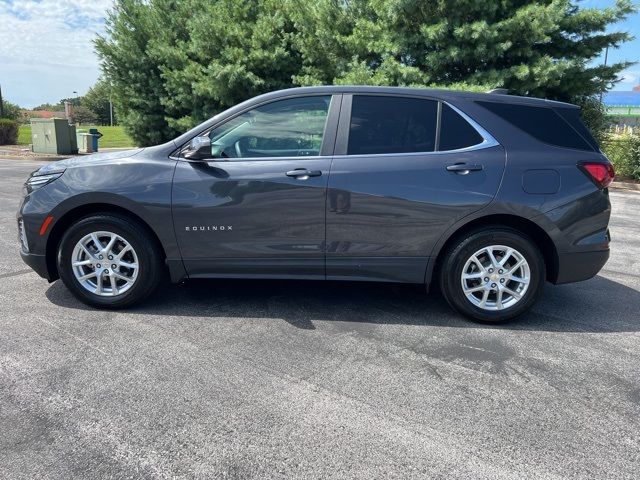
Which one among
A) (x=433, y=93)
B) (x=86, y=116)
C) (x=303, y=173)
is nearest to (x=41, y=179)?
(x=303, y=173)

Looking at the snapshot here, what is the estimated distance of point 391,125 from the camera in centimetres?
396

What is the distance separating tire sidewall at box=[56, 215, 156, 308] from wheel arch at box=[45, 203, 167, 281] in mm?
77

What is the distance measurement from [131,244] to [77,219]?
0.52 meters

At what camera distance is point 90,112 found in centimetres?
8169

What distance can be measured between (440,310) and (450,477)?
2.14 metres

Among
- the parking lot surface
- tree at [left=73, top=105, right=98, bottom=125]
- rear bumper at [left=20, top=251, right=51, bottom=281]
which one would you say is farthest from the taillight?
tree at [left=73, top=105, right=98, bottom=125]

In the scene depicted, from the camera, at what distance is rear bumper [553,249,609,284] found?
3.94 meters

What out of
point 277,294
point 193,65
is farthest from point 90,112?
point 277,294

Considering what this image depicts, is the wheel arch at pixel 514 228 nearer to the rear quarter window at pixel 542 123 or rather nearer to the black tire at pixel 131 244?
the rear quarter window at pixel 542 123

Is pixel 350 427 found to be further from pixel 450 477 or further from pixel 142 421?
pixel 142 421

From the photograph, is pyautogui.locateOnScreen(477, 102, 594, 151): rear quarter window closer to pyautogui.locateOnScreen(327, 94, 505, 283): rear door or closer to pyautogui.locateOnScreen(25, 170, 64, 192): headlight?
pyautogui.locateOnScreen(327, 94, 505, 283): rear door

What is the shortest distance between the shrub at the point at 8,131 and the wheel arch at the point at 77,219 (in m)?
25.7

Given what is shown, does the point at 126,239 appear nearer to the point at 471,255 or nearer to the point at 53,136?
the point at 471,255

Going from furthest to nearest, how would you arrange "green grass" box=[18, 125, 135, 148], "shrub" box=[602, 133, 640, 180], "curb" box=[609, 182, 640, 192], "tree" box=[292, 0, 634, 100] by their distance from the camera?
"green grass" box=[18, 125, 135, 148], "shrub" box=[602, 133, 640, 180], "curb" box=[609, 182, 640, 192], "tree" box=[292, 0, 634, 100]
